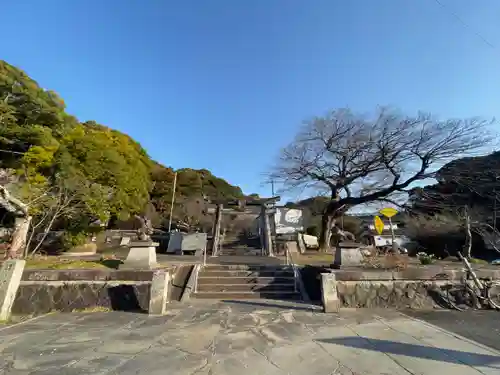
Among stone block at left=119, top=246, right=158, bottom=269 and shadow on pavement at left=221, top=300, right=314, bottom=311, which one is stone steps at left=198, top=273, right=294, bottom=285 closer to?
shadow on pavement at left=221, top=300, right=314, bottom=311

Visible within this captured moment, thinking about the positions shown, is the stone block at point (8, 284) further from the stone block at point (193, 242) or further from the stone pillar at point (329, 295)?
the stone block at point (193, 242)

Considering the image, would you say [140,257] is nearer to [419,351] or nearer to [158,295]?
[158,295]

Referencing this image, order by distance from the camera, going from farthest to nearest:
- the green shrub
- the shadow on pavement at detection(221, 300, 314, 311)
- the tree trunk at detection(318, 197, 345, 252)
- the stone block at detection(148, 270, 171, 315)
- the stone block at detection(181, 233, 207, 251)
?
the green shrub
the stone block at detection(181, 233, 207, 251)
the tree trunk at detection(318, 197, 345, 252)
the shadow on pavement at detection(221, 300, 314, 311)
the stone block at detection(148, 270, 171, 315)

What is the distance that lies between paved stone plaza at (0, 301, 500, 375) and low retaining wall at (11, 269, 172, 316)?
Result: 625mm

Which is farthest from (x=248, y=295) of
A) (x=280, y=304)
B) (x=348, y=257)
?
(x=348, y=257)

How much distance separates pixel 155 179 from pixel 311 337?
2915 centimetres

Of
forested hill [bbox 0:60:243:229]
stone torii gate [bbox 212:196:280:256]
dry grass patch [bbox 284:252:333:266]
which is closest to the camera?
dry grass patch [bbox 284:252:333:266]

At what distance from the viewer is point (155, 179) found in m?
30.4

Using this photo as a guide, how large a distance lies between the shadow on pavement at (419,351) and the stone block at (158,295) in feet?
10.8

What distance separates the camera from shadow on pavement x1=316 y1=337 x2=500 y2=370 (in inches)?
120

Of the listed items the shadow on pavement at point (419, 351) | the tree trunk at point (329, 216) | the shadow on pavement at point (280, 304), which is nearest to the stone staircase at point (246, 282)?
the shadow on pavement at point (280, 304)

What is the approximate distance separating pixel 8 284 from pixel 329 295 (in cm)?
645

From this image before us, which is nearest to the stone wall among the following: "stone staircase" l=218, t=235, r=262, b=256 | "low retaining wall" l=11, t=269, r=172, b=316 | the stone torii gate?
"low retaining wall" l=11, t=269, r=172, b=316

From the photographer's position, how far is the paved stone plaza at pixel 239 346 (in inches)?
115
